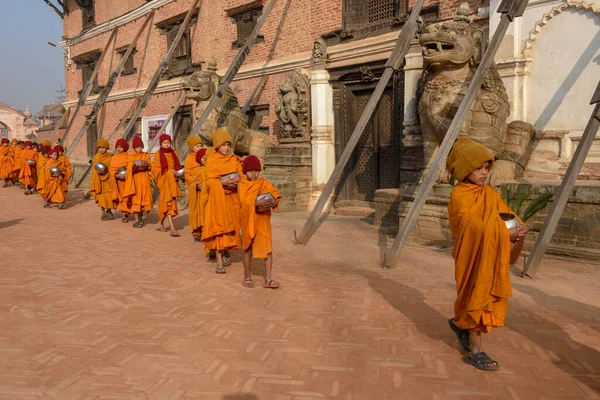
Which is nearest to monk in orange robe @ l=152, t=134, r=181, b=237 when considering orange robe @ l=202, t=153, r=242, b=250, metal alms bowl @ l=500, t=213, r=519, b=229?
orange robe @ l=202, t=153, r=242, b=250

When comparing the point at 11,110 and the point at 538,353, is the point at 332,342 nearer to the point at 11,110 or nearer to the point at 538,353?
the point at 538,353

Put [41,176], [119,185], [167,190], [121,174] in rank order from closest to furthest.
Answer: [167,190], [121,174], [119,185], [41,176]

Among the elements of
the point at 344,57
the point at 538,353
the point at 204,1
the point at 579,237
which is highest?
the point at 204,1

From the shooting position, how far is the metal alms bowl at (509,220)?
3.65 metres

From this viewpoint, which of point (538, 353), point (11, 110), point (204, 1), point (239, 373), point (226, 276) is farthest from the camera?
point (11, 110)

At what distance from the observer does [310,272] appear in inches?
245

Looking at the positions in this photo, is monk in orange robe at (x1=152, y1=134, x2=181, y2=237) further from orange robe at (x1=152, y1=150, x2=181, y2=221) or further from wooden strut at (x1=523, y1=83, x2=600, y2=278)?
wooden strut at (x1=523, y1=83, x2=600, y2=278)

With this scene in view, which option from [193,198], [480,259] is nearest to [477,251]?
[480,259]

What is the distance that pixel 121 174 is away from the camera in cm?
1003

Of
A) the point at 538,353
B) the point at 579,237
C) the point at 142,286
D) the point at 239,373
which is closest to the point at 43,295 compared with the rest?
the point at 142,286

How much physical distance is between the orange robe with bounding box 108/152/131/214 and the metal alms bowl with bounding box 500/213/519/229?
26.6ft

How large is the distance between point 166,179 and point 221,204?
10.6 feet

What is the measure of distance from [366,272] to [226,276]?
1.77m

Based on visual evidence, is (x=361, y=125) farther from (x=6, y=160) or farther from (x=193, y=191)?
(x=6, y=160)
